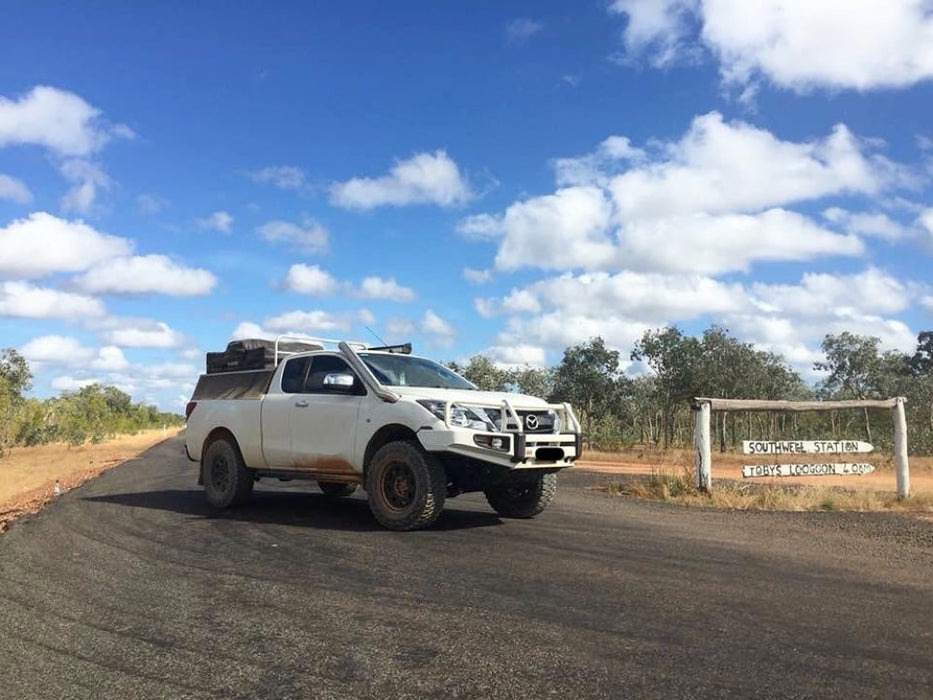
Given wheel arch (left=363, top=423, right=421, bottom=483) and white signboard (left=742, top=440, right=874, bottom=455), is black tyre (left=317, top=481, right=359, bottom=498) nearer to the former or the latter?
wheel arch (left=363, top=423, right=421, bottom=483)

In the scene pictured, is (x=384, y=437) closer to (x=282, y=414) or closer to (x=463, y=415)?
(x=463, y=415)

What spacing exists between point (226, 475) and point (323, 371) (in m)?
2.19

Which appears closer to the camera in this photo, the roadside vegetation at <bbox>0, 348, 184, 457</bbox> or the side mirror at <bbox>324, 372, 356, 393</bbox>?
the side mirror at <bbox>324, 372, 356, 393</bbox>

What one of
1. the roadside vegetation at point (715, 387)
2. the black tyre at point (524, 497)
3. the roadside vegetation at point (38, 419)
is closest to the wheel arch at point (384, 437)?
the black tyre at point (524, 497)

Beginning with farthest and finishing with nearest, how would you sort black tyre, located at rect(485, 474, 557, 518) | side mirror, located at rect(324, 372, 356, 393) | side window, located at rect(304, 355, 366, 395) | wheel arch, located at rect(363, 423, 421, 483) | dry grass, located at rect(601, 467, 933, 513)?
dry grass, located at rect(601, 467, 933, 513) < black tyre, located at rect(485, 474, 557, 518) < side window, located at rect(304, 355, 366, 395) < side mirror, located at rect(324, 372, 356, 393) < wheel arch, located at rect(363, 423, 421, 483)

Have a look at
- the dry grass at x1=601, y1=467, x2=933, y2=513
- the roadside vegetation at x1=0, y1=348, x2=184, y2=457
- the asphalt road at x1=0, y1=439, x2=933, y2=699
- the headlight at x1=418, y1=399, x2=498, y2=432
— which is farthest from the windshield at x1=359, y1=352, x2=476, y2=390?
the roadside vegetation at x1=0, y1=348, x2=184, y2=457

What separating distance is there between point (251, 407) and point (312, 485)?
527 cm

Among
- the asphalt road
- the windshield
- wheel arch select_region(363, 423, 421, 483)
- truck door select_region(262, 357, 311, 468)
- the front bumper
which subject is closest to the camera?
the asphalt road

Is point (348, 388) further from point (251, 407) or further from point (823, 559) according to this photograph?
point (823, 559)

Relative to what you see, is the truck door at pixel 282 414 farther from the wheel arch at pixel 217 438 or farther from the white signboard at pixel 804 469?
the white signboard at pixel 804 469

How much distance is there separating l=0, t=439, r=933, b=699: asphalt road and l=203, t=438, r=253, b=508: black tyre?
2.67 ft

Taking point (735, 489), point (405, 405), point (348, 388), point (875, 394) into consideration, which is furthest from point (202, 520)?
point (875, 394)

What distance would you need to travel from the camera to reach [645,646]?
15.3 ft

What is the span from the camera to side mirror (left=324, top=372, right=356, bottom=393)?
29.3 feet
